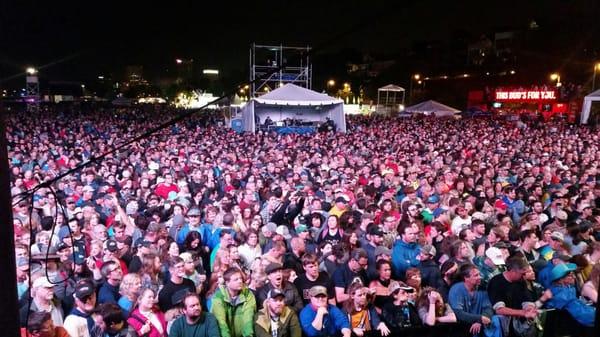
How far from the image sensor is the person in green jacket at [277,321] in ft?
11.1

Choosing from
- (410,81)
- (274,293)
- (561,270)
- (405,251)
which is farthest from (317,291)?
(410,81)

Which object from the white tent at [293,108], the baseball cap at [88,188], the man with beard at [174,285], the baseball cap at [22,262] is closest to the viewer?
the man with beard at [174,285]

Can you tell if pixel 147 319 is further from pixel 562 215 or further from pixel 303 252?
pixel 562 215

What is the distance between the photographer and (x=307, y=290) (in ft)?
12.3

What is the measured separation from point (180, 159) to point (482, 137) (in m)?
9.64

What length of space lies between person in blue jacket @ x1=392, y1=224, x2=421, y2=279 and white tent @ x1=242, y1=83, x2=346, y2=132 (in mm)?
15062

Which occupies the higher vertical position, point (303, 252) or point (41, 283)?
point (41, 283)

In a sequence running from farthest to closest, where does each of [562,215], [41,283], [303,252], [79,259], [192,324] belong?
1. [562,215]
2. [303,252]
3. [79,259]
4. [41,283]
5. [192,324]

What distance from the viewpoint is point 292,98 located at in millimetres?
19547

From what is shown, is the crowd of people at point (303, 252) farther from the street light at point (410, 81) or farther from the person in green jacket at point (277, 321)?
the street light at point (410, 81)

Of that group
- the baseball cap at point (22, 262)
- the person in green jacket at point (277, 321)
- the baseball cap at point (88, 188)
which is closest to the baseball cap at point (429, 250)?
the person in green jacket at point (277, 321)

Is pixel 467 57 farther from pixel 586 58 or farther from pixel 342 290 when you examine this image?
pixel 342 290

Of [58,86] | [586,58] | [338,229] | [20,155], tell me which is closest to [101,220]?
[338,229]

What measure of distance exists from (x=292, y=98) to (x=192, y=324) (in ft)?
55.1
